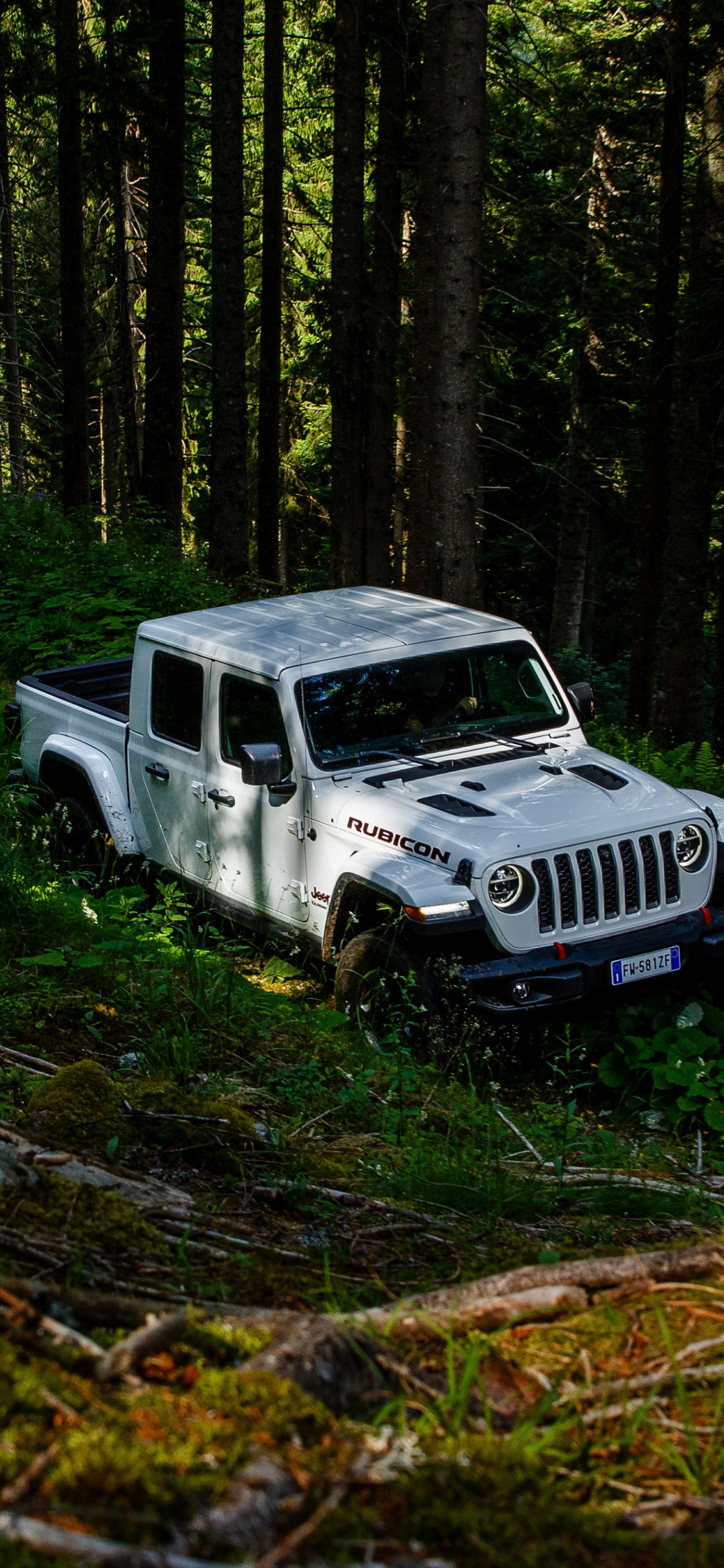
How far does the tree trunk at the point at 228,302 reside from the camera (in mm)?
16078

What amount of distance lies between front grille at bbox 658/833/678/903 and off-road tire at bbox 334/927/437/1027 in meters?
1.27

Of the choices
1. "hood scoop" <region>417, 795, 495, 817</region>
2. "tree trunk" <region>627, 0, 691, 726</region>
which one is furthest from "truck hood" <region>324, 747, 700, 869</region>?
"tree trunk" <region>627, 0, 691, 726</region>

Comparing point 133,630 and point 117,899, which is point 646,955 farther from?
point 133,630

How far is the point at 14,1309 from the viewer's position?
2146 millimetres

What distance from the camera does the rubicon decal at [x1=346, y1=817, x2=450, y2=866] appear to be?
553 centimetres

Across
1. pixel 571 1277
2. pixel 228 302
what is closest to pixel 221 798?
pixel 571 1277

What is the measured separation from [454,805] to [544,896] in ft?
2.05

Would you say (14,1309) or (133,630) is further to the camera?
(133,630)

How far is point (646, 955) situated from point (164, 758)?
10.6 ft

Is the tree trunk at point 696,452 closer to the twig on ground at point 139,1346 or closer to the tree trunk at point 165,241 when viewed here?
the tree trunk at point 165,241

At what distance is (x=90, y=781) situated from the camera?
7.93 meters

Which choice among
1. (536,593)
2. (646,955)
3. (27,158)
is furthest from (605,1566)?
(27,158)

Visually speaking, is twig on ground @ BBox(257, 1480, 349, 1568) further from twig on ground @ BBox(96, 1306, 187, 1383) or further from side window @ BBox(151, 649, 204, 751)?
side window @ BBox(151, 649, 204, 751)

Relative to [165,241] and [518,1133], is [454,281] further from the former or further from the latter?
[165,241]
